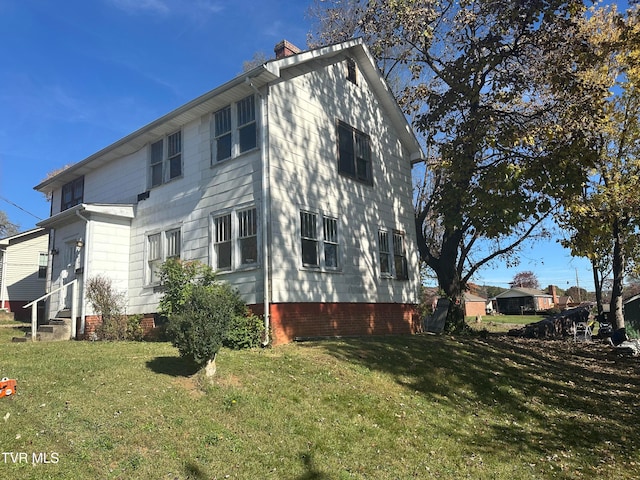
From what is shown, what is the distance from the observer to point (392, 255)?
17.0 metres

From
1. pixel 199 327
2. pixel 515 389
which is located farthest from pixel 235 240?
pixel 515 389

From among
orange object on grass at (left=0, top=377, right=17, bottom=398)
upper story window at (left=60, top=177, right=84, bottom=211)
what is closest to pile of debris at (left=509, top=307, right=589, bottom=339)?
upper story window at (left=60, top=177, right=84, bottom=211)

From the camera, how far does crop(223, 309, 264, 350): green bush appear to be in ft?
36.9

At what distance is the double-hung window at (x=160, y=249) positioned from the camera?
14.7 metres

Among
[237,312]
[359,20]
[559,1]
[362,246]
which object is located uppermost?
[359,20]

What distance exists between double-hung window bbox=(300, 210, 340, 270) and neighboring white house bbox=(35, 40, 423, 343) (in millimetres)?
44

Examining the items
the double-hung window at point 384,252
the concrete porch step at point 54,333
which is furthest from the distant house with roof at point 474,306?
the concrete porch step at point 54,333

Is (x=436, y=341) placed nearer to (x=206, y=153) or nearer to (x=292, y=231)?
(x=292, y=231)

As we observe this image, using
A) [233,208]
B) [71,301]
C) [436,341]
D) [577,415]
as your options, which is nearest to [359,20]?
[233,208]

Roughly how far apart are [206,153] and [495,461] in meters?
11.0

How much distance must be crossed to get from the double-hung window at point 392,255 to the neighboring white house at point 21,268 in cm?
2421

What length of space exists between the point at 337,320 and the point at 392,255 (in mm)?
4234

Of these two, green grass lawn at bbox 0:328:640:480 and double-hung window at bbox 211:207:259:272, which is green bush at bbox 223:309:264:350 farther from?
double-hung window at bbox 211:207:259:272

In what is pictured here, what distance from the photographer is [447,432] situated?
7.95 metres
